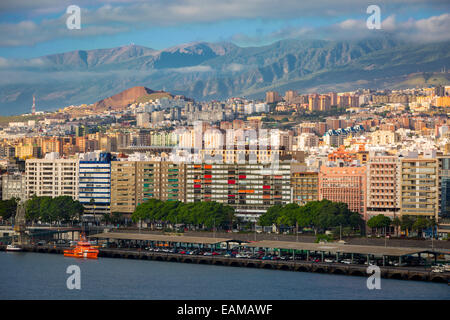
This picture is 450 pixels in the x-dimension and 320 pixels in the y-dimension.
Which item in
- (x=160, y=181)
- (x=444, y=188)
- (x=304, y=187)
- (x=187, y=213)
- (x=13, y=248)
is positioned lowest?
(x=13, y=248)

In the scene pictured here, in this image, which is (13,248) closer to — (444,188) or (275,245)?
(275,245)

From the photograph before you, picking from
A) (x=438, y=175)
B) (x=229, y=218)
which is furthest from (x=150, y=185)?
(x=438, y=175)

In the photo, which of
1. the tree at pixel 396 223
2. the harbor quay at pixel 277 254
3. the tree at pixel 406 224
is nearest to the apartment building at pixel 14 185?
the harbor quay at pixel 277 254

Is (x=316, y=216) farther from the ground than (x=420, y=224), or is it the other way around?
(x=316, y=216)

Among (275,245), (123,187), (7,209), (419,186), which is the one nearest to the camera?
(275,245)

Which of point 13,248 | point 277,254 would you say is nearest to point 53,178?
point 13,248

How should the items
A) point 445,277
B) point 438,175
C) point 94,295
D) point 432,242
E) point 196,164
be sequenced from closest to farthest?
point 94,295
point 445,277
point 432,242
point 438,175
point 196,164

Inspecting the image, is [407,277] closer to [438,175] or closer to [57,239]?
[438,175]
